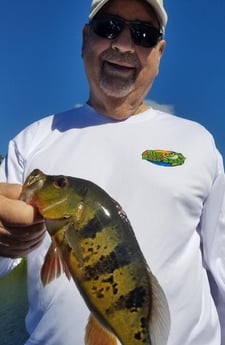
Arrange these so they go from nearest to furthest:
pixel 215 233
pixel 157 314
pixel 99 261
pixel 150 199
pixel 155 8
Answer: pixel 99 261 → pixel 157 314 → pixel 150 199 → pixel 215 233 → pixel 155 8

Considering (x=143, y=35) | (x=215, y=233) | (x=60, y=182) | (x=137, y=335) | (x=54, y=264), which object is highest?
(x=143, y=35)

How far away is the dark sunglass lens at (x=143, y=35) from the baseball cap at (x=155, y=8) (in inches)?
6.7

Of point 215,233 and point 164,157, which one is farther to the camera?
point 215,233

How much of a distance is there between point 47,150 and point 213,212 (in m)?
1.23

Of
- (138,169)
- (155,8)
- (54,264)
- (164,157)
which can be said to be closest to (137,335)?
(54,264)

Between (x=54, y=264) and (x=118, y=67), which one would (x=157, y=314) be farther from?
Result: (x=118, y=67)

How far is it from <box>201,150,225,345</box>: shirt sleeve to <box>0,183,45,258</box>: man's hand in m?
1.47

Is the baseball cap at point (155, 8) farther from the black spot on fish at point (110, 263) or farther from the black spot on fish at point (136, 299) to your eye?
the black spot on fish at point (136, 299)

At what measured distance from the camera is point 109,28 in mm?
4148

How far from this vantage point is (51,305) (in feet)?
11.7

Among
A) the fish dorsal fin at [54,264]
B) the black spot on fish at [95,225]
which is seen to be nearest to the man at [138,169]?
the fish dorsal fin at [54,264]

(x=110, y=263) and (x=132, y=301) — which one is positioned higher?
(x=110, y=263)

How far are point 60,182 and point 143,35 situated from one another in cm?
180

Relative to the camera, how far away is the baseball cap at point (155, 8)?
4.26 m
